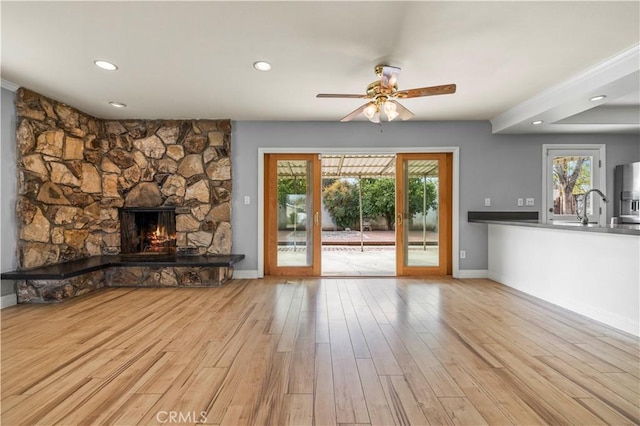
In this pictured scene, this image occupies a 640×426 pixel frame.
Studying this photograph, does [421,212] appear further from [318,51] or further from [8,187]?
[8,187]

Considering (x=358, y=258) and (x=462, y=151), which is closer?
(x=462, y=151)

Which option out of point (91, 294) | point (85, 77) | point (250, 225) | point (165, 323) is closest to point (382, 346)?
point (165, 323)

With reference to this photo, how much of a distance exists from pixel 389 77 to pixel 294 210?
2.67 metres

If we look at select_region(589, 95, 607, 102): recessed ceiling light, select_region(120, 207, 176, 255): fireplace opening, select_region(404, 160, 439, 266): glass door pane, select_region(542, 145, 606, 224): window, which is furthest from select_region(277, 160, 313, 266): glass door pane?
select_region(542, 145, 606, 224): window

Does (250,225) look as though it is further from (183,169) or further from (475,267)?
(475,267)

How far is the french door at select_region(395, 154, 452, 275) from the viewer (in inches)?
189

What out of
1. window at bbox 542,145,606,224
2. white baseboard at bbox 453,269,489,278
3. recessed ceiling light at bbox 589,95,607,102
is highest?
recessed ceiling light at bbox 589,95,607,102

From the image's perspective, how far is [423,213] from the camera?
4.84 m

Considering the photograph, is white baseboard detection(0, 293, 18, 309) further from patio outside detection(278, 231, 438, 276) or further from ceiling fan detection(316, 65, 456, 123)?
ceiling fan detection(316, 65, 456, 123)

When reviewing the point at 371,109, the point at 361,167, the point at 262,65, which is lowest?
the point at 371,109

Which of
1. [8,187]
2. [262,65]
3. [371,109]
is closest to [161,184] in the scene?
[8,187]
